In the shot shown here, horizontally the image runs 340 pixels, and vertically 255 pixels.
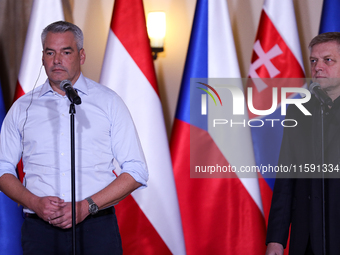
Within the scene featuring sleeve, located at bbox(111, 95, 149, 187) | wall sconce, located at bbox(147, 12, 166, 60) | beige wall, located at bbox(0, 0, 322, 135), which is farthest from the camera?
beige wall, located at bbox(0, 0, 322, 135)

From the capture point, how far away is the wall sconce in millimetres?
2910

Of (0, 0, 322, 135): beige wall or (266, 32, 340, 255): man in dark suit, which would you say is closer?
(266, 32, 340, 255): man in dark suit

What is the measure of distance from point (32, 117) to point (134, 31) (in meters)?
1.22

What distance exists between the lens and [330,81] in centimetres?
173

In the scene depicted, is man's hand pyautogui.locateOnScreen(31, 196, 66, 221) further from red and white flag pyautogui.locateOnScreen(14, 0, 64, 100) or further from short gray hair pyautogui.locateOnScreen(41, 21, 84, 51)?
red and white flag pyautogui.locateOnScreen(14, 0, 64, 100)

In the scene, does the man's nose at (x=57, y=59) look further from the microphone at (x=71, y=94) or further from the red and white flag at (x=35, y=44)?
the red and white flag at (x=35, y=44)

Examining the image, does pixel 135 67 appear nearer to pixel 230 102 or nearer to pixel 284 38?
pixel 230 102

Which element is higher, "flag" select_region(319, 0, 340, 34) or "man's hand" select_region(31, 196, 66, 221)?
"flag" select_region(319, 0, 340, 34)

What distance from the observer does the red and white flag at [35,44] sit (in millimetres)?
2553

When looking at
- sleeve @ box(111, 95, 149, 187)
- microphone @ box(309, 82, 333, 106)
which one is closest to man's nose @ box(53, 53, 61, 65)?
sleeve @ box(111, 95, 149, 187)

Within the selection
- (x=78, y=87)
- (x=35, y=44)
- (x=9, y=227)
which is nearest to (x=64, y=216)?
(x=78, y=87)

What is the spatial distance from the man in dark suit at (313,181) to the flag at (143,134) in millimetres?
867

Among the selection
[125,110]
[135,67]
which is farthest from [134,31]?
[125,110]

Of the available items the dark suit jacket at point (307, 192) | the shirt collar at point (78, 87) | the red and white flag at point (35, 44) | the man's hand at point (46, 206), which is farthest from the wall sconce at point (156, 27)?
the man's hand at point (46, 206)
